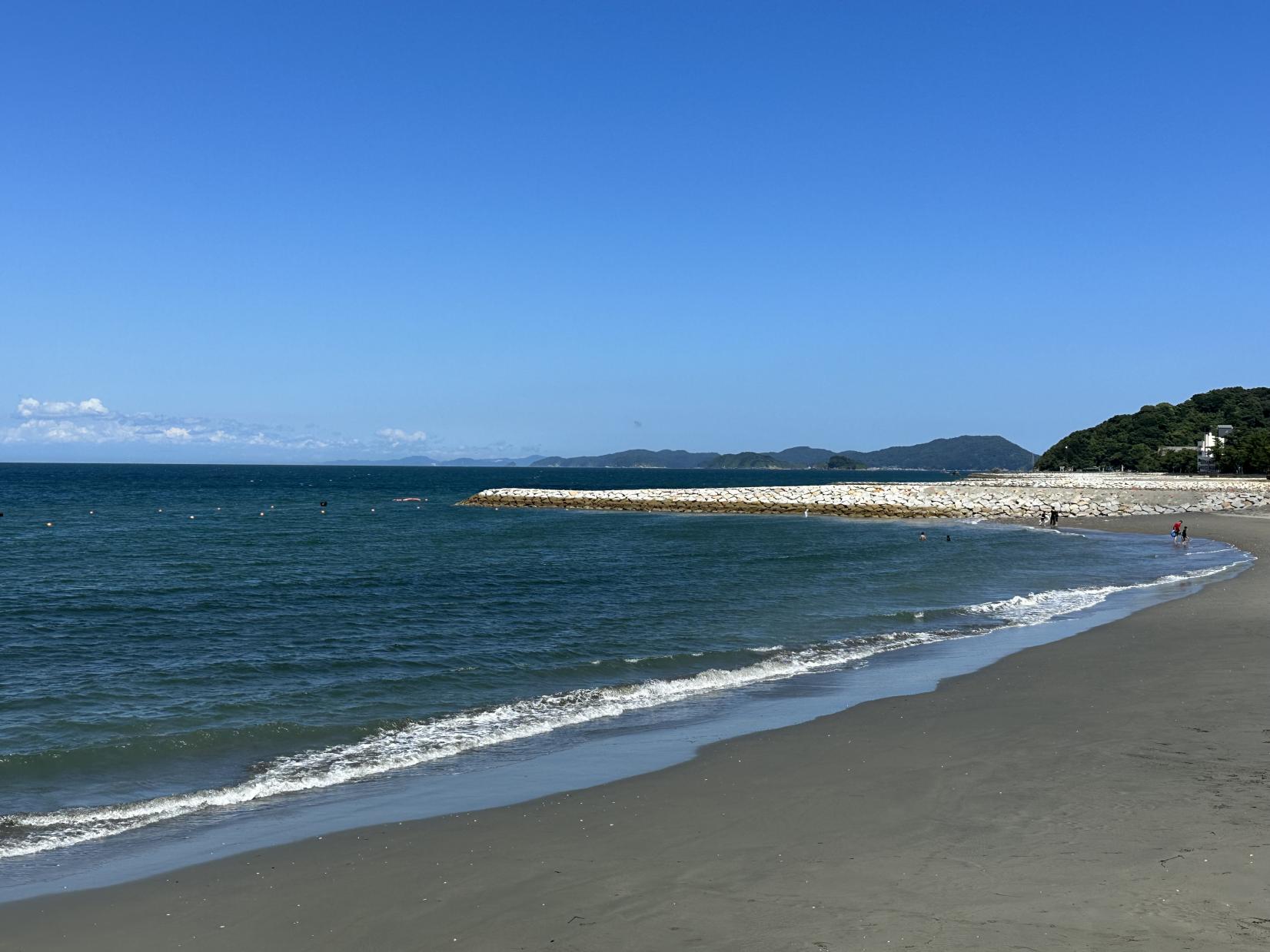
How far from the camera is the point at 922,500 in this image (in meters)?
72.2

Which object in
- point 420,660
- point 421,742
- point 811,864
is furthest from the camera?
point 420,660

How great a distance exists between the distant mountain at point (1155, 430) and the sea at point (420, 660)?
126 meters

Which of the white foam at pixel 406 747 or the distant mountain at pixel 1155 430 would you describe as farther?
the distant mountain at pixel 1155 430

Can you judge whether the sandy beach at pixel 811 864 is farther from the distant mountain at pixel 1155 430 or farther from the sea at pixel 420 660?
the distant mountain at pixel 1155 430

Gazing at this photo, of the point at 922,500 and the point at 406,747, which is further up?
the point at 922,500

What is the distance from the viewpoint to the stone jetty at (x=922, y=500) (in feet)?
226

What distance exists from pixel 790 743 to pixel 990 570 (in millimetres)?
25436

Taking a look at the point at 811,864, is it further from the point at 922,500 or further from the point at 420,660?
the point at 922,500

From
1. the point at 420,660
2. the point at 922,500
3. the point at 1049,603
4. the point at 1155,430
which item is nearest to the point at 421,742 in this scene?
the point at 420,660

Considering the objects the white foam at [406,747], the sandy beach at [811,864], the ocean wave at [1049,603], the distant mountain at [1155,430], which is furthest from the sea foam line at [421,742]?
the distant mountain at [1155,430]

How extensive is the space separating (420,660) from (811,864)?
37.4 ft

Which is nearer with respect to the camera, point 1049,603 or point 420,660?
point 420,660

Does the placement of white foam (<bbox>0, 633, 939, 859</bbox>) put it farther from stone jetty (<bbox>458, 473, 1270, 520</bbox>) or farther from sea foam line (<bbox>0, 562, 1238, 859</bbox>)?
stone jetty (<bbox>458, 473, 1270, 520</bbox>)

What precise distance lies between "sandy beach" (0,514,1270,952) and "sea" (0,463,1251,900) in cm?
96
